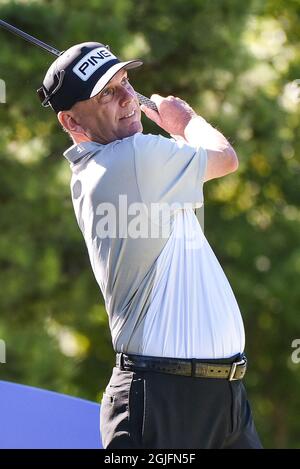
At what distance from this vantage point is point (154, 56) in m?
8.74

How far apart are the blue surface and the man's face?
4.56 ft

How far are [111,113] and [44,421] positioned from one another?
58.5 inches

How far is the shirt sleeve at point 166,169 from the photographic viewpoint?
10.2ft

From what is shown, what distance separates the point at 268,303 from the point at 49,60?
304 cm

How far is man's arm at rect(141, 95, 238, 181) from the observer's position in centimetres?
318

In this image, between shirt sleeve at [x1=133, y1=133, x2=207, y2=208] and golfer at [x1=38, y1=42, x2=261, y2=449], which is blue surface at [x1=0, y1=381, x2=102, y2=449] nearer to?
golfer at [x1=38, y1=42, x2=261, y2=449]

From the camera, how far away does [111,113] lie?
3250 mm
